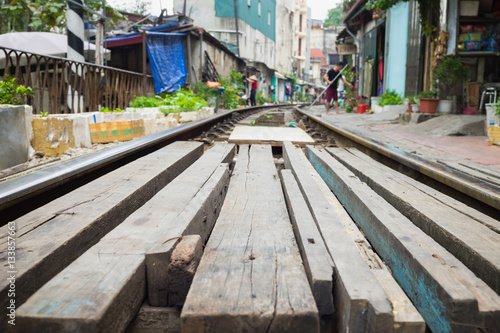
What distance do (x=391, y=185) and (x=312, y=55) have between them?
6317 cm

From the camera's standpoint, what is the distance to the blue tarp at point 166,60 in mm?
14180

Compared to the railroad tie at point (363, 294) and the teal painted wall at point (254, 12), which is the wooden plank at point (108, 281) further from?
the teal painted wall at point (254, 12)

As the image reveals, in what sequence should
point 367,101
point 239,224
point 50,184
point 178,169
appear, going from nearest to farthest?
point 239,224 < point 50,184 < point 178,169 < point 367,101

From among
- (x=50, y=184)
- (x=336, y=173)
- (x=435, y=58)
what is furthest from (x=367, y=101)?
(x=50, y=184)

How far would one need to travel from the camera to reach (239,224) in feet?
4.89

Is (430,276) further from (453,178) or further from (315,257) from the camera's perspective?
(453,178)

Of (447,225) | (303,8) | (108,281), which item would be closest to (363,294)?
(108,281)

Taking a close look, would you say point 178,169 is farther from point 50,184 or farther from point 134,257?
point 134,257

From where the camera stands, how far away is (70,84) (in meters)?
6.98

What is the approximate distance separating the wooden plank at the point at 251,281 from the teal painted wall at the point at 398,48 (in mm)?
12066

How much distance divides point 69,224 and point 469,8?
8.30 meters

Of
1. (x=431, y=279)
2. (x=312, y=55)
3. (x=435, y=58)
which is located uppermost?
(x=312, y=55)

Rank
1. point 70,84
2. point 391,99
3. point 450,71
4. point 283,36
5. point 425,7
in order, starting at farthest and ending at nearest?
1. point 283,36
2. point 391,99
3. point 425,7
4. point 450,71
5. point 70,84

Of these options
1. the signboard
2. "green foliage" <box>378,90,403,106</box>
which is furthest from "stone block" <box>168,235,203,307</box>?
the signboard
